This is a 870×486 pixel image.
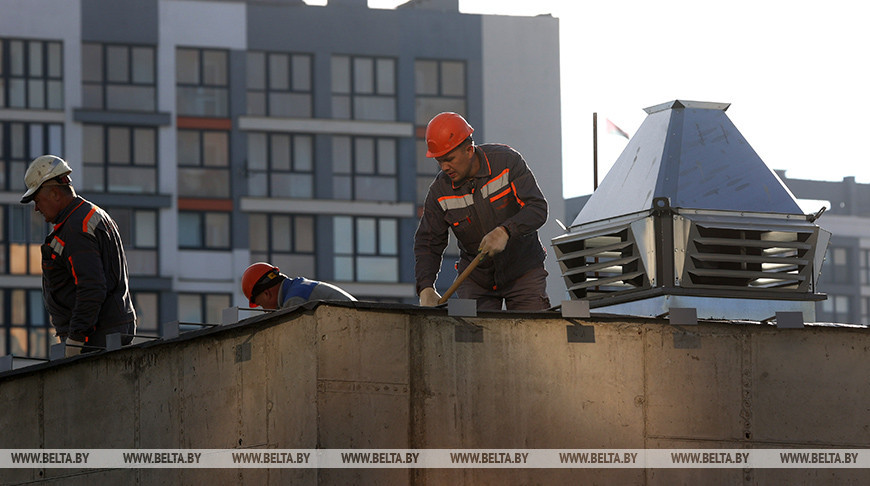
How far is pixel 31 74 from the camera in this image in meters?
51.6

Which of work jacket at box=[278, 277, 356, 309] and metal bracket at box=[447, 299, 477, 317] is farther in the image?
work jacket at box=[278, 277, 356, 309]

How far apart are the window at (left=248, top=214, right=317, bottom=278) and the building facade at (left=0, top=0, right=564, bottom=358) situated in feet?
0.19

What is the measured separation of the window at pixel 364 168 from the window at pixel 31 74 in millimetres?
9718

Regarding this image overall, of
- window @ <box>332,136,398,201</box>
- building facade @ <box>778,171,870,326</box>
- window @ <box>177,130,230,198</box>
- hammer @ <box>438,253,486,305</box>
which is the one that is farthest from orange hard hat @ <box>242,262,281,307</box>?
building facade @ <box>778,171,870,326</box>

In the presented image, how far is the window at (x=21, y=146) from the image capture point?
51.2m

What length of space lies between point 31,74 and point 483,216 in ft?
142

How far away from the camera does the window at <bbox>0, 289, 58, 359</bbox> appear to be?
5103 centimetres

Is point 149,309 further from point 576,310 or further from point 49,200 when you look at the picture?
point 576,310

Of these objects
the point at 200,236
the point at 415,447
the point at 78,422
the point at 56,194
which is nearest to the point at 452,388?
the point at 415,447

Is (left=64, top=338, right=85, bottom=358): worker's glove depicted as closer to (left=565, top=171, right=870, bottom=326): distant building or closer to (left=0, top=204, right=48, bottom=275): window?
(left=0, top=204, right=48, bottom=275): window

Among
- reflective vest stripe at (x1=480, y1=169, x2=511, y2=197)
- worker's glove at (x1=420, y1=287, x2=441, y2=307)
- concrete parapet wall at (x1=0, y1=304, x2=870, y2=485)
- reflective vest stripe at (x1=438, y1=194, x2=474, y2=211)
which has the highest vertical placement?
reflective vest stripe at (x1=480, y1=169, x2=511, y2=197)

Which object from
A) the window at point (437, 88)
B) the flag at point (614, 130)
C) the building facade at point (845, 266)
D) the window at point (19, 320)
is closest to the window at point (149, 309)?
the window at point (19, 320)

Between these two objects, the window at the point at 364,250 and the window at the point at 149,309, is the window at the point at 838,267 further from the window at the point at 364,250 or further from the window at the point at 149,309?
the window at the point at 149,309

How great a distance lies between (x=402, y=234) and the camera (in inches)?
2167
